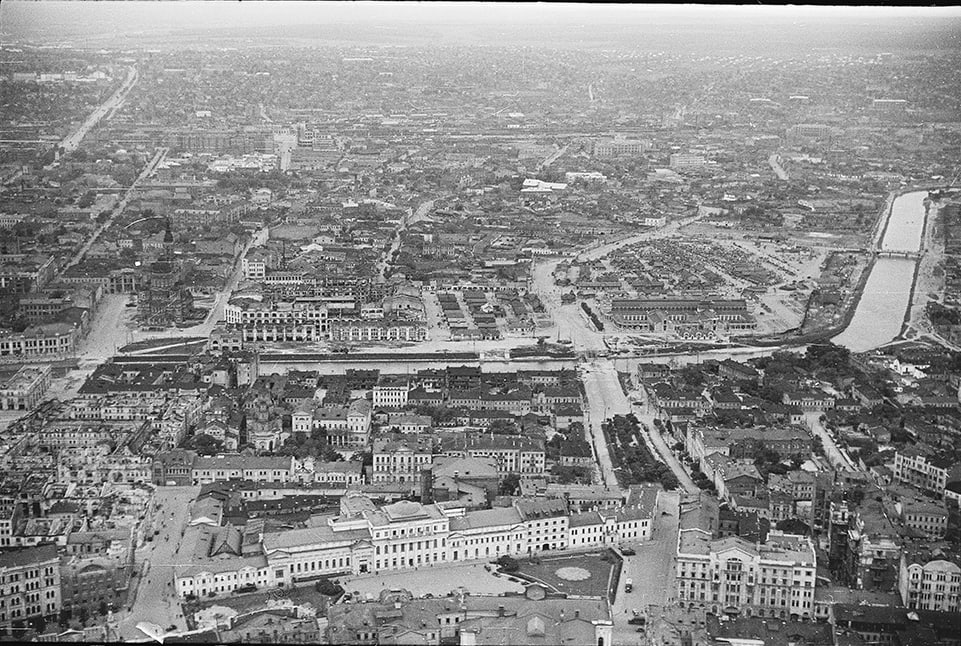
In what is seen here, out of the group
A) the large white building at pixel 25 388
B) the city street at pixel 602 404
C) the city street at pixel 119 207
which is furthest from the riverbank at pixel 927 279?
the city street at pixel 119 207

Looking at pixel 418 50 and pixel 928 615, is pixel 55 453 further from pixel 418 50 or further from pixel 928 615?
pixel 418 50

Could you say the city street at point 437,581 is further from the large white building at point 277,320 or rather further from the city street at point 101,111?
the city street at point 101,111

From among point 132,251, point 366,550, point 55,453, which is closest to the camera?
point 366,550

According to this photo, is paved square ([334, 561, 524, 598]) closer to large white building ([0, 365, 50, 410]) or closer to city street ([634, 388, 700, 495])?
city street ([634, 388, 700, 495])

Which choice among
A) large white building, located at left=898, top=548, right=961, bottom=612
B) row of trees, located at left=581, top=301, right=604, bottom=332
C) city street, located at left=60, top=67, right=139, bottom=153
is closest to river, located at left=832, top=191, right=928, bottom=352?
row of trees, located at left=581, top=301, right=604, bottom=332

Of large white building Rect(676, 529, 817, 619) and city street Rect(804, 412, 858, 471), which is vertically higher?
large white building Rect(676, 529, 817, 619)

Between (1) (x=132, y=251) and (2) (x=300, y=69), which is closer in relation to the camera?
(1) (x=132, y=251)

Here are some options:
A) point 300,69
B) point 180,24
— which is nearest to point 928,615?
point 180,24
